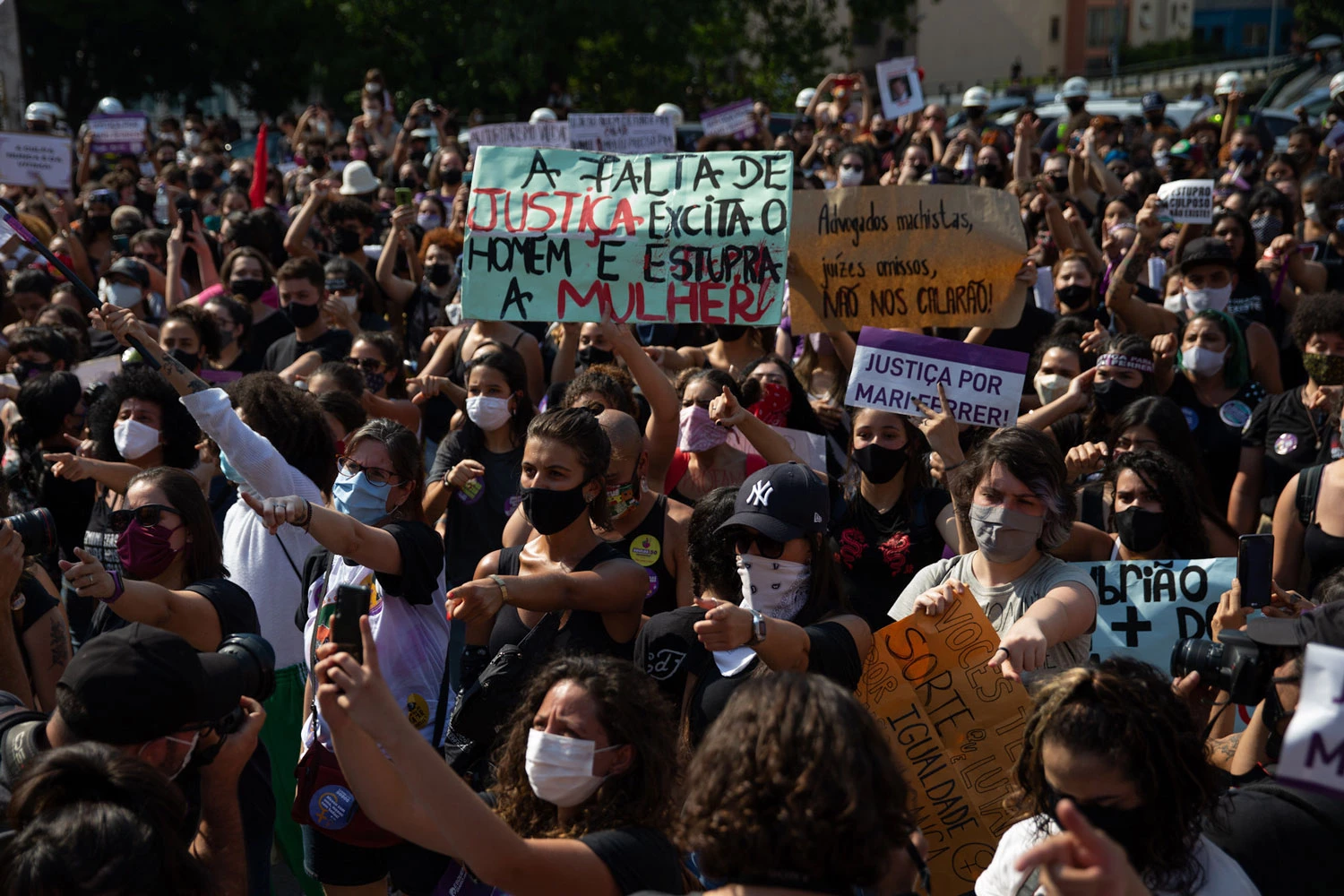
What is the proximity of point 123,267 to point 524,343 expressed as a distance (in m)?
3.41

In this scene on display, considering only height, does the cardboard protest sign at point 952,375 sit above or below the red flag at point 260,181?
below

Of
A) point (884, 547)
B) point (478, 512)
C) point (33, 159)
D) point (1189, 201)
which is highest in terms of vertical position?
point (33, 159)

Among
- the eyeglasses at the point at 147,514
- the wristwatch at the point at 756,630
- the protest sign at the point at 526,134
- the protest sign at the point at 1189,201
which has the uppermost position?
the protest sign at the point at 526,134

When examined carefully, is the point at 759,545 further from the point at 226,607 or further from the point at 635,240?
the point at 635,240

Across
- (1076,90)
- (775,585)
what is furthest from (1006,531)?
(1076,90)

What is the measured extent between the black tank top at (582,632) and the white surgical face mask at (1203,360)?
3.32 meters

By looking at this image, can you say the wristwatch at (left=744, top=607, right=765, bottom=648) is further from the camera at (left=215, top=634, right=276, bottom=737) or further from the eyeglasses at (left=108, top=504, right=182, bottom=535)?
the eyeglasses at (left=108, top=504, right=182, bottom=535)

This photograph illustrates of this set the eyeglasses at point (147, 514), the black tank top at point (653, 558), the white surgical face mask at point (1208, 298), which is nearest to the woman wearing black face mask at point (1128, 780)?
the black tank top at point (653, 558)

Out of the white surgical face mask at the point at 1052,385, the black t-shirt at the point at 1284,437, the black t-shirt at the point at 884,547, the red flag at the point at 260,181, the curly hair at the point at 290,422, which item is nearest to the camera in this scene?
the black t-shirt at the point at 884,547

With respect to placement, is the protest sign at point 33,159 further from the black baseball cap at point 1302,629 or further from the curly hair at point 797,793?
the black baseball cap at point 1302,629

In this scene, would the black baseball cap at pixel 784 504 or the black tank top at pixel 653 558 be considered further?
the black tank top at pixel 653 558

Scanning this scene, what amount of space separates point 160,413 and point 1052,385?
3634 millimetres

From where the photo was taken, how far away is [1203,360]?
6.23 metres

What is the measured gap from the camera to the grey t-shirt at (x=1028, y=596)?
12.3 feet
